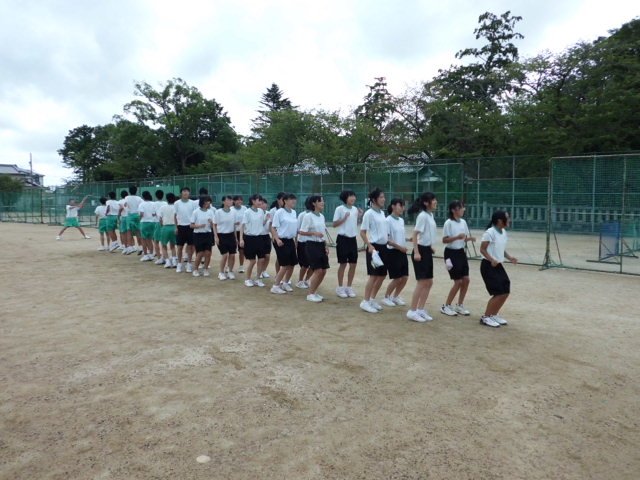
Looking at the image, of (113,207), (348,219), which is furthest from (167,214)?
(348,219)

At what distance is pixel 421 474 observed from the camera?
9.17 ft

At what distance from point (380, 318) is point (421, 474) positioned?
350 cm

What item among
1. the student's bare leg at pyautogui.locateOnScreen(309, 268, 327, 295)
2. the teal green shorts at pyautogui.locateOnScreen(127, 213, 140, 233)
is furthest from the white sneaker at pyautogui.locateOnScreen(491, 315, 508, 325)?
the teal green shorts at pyautogui.locateOnScreen(127, 213, 140, 233)

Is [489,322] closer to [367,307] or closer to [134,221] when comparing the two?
[367,307]

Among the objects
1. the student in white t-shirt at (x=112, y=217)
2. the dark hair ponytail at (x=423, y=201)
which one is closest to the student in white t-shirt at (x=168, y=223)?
the student in white t-shirt at (x=112, y=217)

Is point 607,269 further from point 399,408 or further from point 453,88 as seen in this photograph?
point 453,88

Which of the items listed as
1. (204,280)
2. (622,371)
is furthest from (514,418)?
(204,280)

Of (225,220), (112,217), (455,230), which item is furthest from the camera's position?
(112,217)

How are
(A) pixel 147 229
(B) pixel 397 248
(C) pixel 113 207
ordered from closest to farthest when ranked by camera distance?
(B) pixel 397 248
(A) pixel 147 229
(C) pixel 113 207

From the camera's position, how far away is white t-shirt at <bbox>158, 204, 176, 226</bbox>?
10.3 meters

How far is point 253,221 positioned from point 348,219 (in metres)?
1.86

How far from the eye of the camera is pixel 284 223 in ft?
25.8

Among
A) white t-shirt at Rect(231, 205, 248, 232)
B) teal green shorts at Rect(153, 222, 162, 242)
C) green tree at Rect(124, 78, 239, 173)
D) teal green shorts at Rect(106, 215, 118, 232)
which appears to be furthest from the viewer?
green tree at Rect(124, 78, 239, 173)

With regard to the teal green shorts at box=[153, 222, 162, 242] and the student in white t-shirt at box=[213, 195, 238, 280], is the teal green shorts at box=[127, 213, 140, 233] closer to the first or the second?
the teal green shorts at box=[153, 222, 162, 242]
